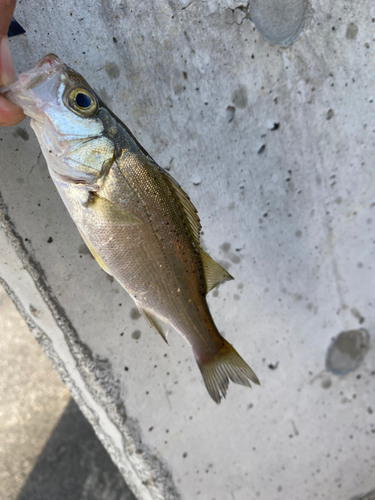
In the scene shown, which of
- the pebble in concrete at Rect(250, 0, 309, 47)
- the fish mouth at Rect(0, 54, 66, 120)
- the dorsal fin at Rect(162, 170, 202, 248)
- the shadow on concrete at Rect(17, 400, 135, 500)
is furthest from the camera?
the shadow on concrete at Rect(17, 400, 135, 500)

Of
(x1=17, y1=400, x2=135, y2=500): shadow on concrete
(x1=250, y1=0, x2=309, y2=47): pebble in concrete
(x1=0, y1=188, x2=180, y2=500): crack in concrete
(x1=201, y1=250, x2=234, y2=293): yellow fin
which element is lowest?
(x1=17, y1=400, x2=135, y2=500): shadow on concrete

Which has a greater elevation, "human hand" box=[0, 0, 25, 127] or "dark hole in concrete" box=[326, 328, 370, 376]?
"dark hole in concrete" box=[326, 328, 370, 376]

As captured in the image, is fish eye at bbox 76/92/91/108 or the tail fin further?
the tail fin

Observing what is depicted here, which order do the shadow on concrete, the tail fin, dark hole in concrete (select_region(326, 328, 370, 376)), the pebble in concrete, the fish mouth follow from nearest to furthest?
the fish mouth
the tail fin
the pebble in concrete
dark hole in concrete (select_region(326, 328, 370, 376))
the shadow on concrete

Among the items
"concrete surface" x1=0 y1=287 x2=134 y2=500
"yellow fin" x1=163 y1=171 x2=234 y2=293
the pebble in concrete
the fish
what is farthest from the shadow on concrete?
the pebble in concrete

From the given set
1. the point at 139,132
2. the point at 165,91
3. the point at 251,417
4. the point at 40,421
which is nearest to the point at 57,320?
the point at 139,132

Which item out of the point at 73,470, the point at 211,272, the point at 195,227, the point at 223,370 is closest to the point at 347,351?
the point at 223,370

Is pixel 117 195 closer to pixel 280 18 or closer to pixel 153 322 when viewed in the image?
pixel 153 322

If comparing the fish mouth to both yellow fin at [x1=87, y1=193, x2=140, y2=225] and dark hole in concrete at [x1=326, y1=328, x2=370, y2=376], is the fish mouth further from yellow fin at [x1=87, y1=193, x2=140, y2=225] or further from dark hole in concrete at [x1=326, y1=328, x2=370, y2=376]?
dark hole in concrete at [x1=326, y1=328, x2=370, y2=376]
